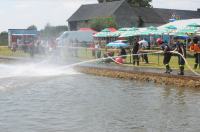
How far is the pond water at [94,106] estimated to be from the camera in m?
16.8

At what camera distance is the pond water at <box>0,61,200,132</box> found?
1678 cm

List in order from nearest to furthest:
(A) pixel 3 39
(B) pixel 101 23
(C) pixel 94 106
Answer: (C) pixel 94 106 < (B) pixel 101 23 < (A) pixel 3 39

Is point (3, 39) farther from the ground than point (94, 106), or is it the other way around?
point (3, 39)

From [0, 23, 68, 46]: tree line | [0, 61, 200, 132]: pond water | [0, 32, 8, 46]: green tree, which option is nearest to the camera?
[0, 61, 200, 132]: pond water

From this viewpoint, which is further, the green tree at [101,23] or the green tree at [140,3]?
the green tree at [140,3]

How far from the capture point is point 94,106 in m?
20.7

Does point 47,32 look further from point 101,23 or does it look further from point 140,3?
point 140,3

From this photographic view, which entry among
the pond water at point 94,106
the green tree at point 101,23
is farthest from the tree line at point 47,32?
the pond water at point 94,106

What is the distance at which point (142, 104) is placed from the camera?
21.3m

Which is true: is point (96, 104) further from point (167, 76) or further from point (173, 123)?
point (167, 76)

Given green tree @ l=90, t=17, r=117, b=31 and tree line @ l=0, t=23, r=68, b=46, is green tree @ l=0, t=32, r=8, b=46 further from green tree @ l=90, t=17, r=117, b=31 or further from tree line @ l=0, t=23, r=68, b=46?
green tree @ l=90, t=17, r=117, b=31

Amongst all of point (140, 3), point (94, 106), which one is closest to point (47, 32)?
point (140, 3)

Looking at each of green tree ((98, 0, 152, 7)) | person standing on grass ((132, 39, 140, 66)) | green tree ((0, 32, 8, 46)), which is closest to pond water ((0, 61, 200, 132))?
person standing on grass ((132, 39, 140, 66))

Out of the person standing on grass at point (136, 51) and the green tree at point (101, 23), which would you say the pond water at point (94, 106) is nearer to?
the person standing on grass at point (136, 51)
